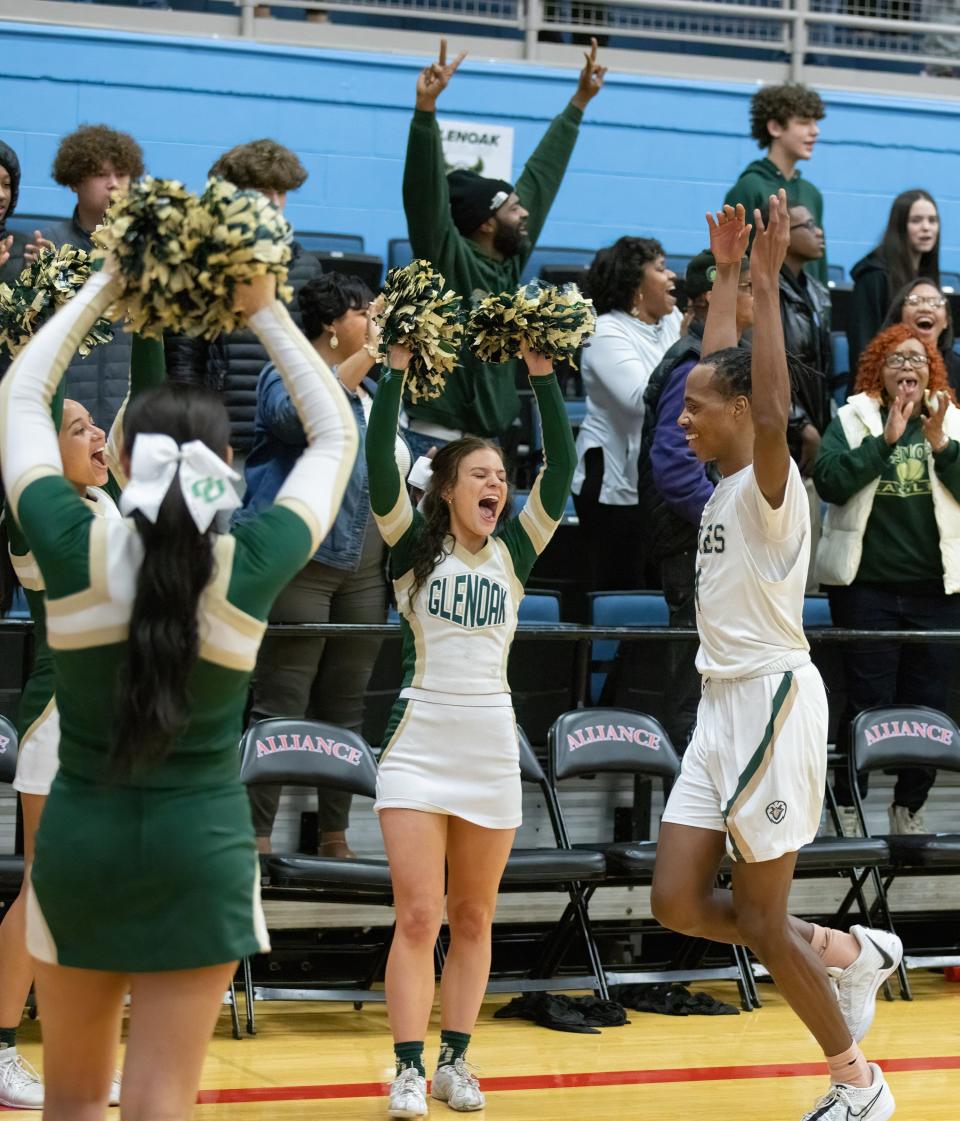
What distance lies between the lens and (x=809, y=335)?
650 centimetres

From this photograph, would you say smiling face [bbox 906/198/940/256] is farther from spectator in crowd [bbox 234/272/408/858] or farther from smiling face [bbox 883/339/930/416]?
spectator in crowd [bbox 234/272/408/858]

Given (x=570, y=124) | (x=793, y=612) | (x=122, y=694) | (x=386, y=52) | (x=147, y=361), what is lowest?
(x=122, y=694)

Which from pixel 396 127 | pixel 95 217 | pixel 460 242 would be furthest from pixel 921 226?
pixel 95 217

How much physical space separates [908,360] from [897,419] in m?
0.29

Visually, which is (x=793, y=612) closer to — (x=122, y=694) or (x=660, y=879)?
(x=660, y=879)

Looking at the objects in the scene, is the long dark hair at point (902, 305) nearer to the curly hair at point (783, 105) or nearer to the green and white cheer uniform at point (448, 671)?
the curly hair at point (783, 105)

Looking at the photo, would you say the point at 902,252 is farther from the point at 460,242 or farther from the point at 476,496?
the point at 476,496

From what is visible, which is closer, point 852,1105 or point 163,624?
point 163,624

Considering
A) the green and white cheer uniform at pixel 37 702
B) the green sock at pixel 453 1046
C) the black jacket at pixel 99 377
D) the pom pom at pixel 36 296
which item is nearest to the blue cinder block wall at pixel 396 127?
the black jacket at pixel 99 377

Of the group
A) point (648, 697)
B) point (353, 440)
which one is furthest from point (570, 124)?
point (353, 440)

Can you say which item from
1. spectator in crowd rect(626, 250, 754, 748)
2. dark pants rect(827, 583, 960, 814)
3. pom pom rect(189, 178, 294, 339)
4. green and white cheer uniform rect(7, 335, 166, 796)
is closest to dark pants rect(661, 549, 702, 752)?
spectator in crowd rect(626, 250, 754, 748)

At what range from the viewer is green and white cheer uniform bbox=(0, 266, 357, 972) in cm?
242

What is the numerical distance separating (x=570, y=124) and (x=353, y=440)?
3987mm

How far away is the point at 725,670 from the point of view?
414cm
